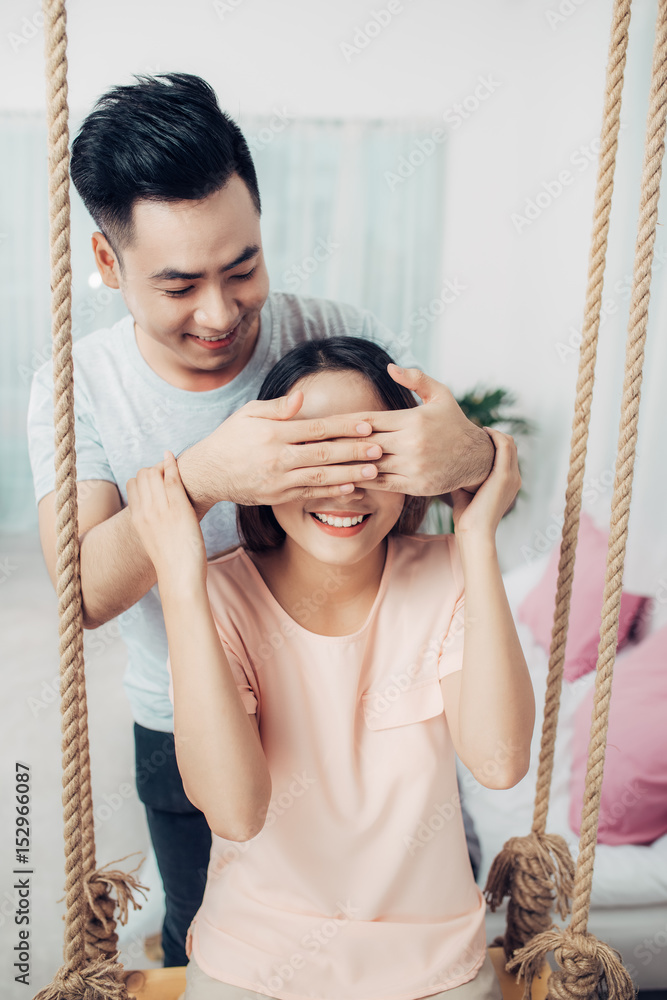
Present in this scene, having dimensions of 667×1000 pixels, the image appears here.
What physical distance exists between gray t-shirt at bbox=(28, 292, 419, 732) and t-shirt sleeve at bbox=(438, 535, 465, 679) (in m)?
0.37

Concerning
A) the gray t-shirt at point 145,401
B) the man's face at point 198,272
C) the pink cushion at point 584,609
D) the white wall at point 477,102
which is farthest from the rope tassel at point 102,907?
the white wall at point 477,102

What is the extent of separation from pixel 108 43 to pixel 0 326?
2141 mm

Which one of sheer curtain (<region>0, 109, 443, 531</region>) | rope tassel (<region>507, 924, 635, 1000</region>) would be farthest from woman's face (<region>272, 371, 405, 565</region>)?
sheer curtain (<region>0, 109, 443, 531</region>)

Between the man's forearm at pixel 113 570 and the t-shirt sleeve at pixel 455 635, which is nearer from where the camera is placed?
the man's forearm at pixel 113 570

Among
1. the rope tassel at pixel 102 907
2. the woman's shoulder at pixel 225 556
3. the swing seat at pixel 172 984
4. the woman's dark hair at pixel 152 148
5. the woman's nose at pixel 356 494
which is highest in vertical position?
the woman's dark hair at pixel 152 148

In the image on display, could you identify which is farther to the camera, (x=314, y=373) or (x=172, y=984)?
(x=172, y=984)

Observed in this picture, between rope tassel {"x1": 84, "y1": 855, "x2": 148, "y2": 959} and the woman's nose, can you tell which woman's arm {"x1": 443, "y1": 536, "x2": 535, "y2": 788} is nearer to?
the woman's nose

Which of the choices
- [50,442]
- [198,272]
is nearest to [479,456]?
[198,272]

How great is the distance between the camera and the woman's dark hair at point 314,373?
36.5 inches

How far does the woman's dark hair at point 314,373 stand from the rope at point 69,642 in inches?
10.7

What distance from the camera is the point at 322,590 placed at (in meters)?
1.00

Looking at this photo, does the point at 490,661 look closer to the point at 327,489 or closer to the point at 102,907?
the point at 327,489

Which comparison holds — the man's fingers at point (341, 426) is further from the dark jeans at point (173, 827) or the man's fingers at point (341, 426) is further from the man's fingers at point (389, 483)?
the dark jeans at point (173, 827)

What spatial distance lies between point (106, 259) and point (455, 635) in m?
A: 0.75
